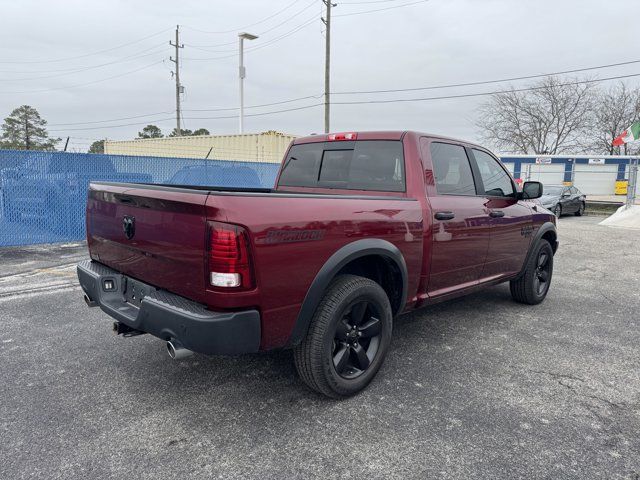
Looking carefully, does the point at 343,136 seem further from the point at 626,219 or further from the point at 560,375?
the point at 626,219

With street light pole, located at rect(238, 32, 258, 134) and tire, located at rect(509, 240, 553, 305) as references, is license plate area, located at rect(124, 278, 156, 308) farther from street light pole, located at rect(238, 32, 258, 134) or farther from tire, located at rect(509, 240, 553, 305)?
street light pole, located at rect(238, 32, 258, 134)

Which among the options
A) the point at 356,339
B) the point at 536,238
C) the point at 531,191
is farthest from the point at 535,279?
the point at 356,339

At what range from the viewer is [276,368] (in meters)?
3.49

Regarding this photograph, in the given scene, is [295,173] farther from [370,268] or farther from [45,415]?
[45,415]

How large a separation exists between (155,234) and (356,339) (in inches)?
56.0

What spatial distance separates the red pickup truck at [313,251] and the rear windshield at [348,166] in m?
0.01

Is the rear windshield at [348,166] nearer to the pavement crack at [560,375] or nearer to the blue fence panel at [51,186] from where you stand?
the pavement crack at [560,375]

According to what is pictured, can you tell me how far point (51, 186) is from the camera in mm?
8562

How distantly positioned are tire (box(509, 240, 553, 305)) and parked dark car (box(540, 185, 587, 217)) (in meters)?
12.7

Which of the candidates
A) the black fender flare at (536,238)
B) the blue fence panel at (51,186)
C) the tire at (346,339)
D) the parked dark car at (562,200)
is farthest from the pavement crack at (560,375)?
the parked dark car at (562,200)

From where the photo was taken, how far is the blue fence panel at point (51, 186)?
8117mm

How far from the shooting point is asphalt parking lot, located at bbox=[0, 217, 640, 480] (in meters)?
2.38

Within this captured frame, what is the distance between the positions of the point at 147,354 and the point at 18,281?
11.0ft

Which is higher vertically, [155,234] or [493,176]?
[493,176]
